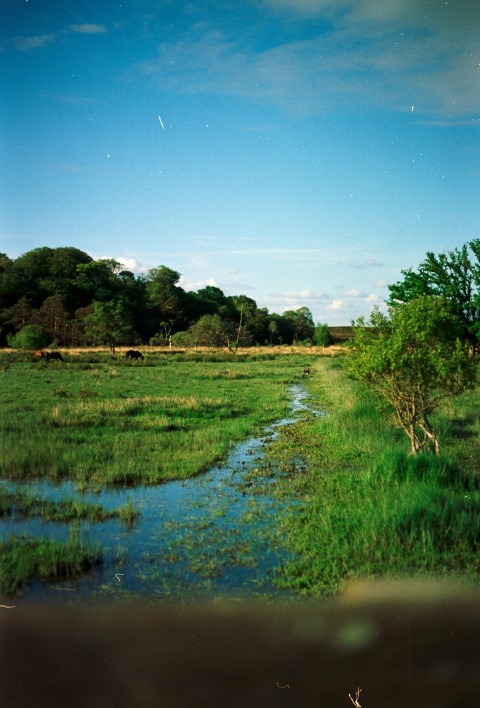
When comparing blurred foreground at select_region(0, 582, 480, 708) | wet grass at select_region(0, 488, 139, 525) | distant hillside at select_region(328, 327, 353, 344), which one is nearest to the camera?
blurred foreground at select_region(0, 582, 480, 708)

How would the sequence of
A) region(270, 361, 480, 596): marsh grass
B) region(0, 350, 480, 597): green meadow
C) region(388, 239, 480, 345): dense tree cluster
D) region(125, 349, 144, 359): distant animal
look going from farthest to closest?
1. region(125, 349, 144, 359): distant animal
2. region(388, 239, 480, 345): dense tree cluster
3. region(0, 350, 480, 597): green meadow
4. region(270, 361, 480, 596): marsh grass

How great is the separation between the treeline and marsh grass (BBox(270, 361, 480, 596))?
94.5 feet

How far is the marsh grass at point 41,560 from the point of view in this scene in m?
5.46

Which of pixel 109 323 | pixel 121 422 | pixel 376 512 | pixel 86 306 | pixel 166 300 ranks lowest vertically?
pixel 376 512

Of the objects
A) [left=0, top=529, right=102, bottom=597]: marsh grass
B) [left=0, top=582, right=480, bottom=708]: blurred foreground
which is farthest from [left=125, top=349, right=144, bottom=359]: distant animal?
[left=0, top=582, right=480, bottom=708]: blurred foreground

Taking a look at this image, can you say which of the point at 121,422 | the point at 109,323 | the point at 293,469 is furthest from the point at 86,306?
the point at 293,469

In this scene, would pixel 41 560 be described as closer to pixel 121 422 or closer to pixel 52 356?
pixel 121 422

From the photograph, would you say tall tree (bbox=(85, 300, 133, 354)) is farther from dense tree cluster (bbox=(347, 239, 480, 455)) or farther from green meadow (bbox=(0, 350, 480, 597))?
dense tree cluster (bbox=(347, 239, 480, 455))

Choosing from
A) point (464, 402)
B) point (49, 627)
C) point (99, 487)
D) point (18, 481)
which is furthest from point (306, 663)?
point (464, 402)

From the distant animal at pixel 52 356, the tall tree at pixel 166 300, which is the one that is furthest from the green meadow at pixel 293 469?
the tall tree at pixel 166 300

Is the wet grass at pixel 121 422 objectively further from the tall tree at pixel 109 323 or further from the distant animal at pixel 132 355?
the tall tree at pixel 109 323

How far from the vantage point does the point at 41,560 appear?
227 inches

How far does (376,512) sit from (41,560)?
384cm

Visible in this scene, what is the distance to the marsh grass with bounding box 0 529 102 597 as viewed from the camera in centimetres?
546
